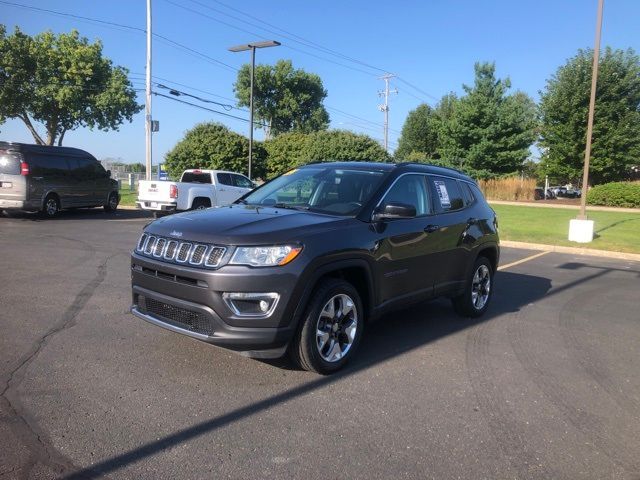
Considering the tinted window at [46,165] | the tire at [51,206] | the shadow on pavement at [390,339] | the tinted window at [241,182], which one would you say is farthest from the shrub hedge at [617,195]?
the tire at [51,206]

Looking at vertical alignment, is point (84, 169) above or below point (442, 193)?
above

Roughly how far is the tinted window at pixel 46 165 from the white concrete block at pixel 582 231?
50.0ft

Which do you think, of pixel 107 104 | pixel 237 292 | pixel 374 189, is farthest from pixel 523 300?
pixel 107 104

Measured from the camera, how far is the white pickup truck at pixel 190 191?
1666cm

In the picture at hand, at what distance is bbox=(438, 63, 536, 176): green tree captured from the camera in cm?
4112

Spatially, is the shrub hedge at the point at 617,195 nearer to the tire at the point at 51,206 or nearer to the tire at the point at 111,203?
A: the tire at the point at 111,203

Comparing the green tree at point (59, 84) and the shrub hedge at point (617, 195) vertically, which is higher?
the green tree at point (59, 84)

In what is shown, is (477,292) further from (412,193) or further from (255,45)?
(255,45)

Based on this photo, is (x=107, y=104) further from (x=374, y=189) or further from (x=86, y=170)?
(x=374, y=189)

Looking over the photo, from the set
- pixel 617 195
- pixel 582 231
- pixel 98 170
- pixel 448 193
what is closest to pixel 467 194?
pixel 448 193

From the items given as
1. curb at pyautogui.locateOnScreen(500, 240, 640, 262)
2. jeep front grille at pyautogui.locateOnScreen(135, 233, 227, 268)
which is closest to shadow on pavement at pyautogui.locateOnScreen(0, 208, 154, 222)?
curb at pyautogui.locateOnScreen(500, 240, 640, 262)

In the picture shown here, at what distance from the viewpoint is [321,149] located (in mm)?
34031

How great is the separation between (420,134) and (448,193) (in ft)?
193

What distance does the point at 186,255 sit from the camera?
411 cm
